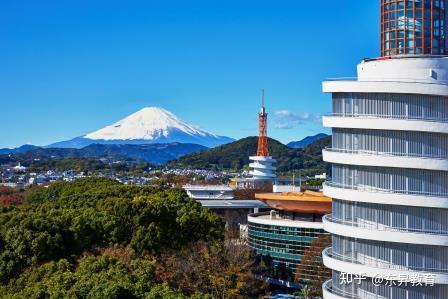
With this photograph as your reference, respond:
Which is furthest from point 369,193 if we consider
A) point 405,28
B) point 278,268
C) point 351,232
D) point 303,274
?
point 278,268

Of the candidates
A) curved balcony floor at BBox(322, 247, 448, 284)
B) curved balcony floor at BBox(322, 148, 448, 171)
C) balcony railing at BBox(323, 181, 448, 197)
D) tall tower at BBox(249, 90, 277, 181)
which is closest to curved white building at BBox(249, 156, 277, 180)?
tall tower at BBox(249, 90, 277, 181)

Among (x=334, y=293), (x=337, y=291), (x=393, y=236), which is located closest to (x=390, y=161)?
(x=393, y=236)

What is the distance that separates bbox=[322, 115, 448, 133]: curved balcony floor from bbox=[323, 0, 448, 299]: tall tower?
0.04 m

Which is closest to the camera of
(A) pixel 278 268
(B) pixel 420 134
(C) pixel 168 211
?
(B) pixel 420 134

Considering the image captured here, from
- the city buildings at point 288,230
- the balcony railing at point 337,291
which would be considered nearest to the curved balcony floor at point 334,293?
the balcony railing at point 337,291

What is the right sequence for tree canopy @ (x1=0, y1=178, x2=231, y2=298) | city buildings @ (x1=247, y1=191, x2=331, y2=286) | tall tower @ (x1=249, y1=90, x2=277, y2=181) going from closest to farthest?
tree canopy @ (x1=0, y1=178, x2=231, y2=298) → city buildings @ (x1=247, y1=191, x2=331, y2=286) → tall tower @ (x1=249, y1=90, x2=277, y2=181)

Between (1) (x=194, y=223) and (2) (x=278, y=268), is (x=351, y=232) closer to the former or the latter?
(1) (x=194, y=223)

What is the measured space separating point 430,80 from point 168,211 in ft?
87.0

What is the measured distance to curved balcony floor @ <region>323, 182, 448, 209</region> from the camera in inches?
996

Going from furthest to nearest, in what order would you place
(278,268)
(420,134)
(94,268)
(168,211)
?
(278,268)
(168,211)
(94,268)
(420,134)

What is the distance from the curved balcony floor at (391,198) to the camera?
25.3m

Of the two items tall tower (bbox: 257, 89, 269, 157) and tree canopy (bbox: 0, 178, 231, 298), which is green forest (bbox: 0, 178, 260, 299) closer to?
tree canopy (bbox: 0, 178, 231, 298)

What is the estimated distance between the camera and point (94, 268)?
3112 cm

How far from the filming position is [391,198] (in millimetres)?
25688
